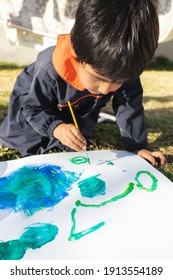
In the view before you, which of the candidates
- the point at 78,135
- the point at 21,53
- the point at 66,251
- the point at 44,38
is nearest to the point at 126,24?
the point at 78,135

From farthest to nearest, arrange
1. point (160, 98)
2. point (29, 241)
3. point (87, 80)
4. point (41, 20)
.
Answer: point (41, 20) → point (160, 98) → point (87, 80) → point (29, 241)

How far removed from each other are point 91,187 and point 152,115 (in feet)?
2.84

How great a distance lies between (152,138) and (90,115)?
0.99ft

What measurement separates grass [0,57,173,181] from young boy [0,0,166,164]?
0.08 metres

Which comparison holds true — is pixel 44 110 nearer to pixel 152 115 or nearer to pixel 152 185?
pixel 152 185

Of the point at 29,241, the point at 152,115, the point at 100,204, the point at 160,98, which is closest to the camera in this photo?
the point at 29,241

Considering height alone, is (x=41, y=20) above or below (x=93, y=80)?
below

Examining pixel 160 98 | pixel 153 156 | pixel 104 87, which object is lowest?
pixel 160 98

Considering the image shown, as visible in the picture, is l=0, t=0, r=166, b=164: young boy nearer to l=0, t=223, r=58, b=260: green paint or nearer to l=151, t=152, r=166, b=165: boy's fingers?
l=151, t=152, r=166, b=165: boy's fingers

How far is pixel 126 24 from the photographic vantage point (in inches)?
30.7

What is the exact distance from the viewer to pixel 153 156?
111cm

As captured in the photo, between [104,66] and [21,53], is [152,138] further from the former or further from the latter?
[21,53]

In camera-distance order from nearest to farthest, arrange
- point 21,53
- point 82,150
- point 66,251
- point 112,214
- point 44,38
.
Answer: point 66,251 < point 112,214 < point 82,150 < point 44,38 < point 21,53

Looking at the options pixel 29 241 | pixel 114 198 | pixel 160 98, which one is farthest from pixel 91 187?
pixel 160 98
